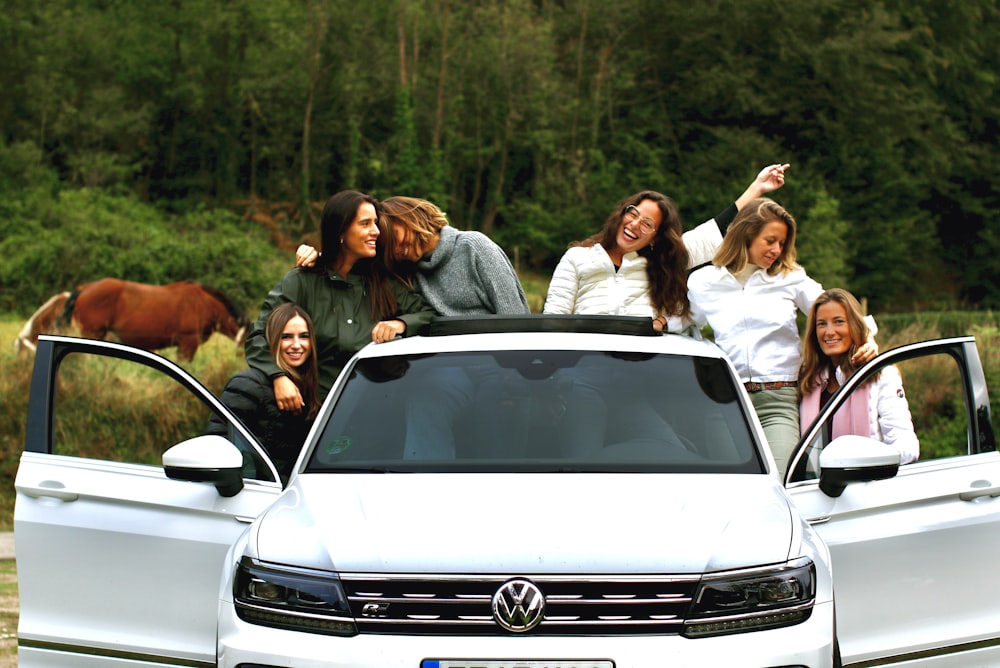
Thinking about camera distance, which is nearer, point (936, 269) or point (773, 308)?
point (773, 308)

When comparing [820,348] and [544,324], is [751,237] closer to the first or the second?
[820,348]

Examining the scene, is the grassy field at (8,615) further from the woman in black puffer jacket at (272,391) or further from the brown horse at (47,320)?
the brown horse at (47,320)

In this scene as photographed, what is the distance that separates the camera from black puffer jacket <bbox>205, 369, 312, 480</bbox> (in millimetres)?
6129

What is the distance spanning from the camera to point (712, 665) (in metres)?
3.64

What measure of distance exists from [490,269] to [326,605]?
3273mm

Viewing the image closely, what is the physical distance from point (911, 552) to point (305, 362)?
2837 millimetres

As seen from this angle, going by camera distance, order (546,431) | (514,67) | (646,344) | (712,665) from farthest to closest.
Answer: (514,67) → (646,344) → (546,431) → (712,665)

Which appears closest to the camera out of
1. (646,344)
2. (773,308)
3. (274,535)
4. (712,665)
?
(712,665)

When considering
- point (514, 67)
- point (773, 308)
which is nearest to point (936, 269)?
point (514, 67)

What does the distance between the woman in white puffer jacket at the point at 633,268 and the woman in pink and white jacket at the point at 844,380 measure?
0.88 m

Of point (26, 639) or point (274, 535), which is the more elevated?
point (274, 535)

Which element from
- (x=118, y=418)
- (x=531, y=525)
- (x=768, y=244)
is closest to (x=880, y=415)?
(x=768, y=244)

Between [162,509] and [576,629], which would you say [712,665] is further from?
[162,509]

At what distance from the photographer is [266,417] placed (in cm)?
618
